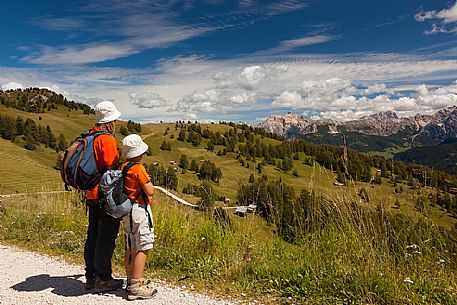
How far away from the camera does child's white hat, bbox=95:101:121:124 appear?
5.55m

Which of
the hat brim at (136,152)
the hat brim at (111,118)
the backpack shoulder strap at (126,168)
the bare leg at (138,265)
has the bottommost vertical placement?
the bare leg at (138,265)

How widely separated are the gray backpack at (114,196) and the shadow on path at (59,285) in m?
1.31

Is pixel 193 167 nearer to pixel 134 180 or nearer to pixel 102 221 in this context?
pixel 102 221

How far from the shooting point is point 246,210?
7441 mm

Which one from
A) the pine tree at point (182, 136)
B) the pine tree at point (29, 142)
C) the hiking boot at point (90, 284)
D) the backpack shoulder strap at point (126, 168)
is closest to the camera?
the backpack shoulder strap at point (126, 168)

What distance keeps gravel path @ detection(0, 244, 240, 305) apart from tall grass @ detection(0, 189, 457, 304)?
1.33 feet

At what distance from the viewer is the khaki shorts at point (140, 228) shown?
17.2 feet

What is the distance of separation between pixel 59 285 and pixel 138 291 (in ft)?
5.10

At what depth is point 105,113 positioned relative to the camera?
5566 mm

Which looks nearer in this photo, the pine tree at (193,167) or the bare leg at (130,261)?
the bare leg at (130,261)

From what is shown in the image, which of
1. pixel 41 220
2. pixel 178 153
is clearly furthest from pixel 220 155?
pixel 41 220

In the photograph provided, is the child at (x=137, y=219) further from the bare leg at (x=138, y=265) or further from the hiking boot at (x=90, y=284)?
the hiking boot at (x=90, y=284)

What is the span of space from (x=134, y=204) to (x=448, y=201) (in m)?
4.46

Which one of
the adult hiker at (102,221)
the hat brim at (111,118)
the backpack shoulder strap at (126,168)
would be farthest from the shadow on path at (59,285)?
the hat brim at (111,118)
